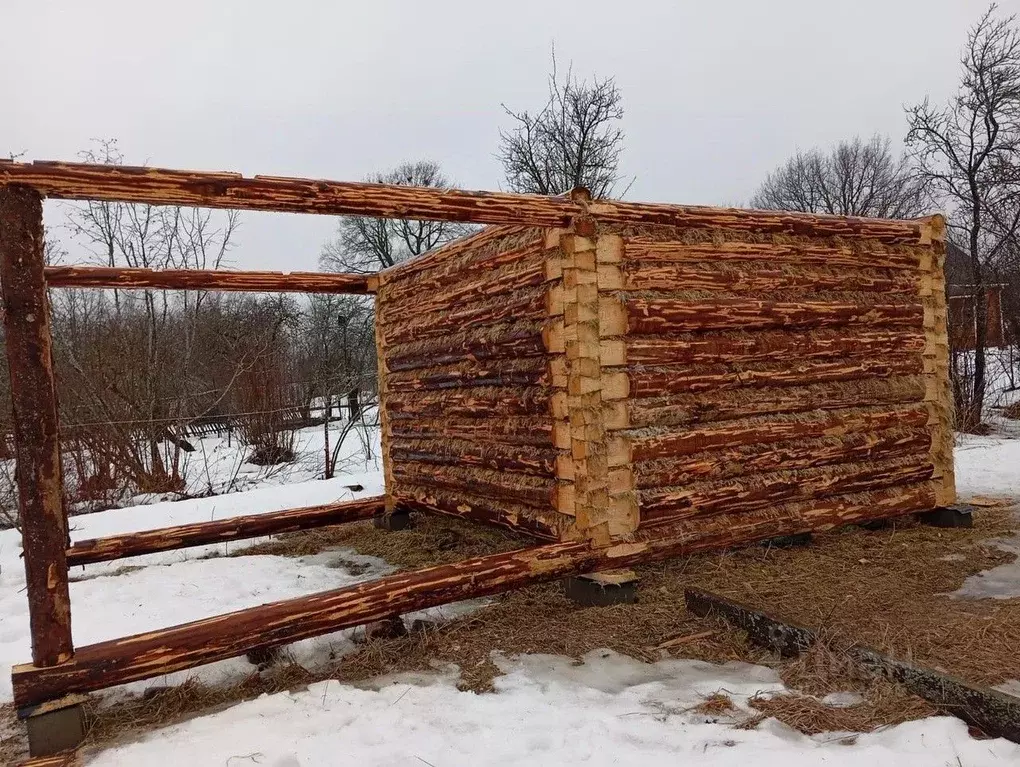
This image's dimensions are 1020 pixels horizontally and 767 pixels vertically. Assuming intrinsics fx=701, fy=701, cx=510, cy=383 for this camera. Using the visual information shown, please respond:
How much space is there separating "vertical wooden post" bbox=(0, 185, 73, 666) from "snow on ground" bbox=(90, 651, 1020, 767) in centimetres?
66

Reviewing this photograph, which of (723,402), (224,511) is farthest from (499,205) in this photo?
(224,511)

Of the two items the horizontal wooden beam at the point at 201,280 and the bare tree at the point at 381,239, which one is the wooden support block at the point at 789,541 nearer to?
the horizontal wooden beam at the point at 201,280

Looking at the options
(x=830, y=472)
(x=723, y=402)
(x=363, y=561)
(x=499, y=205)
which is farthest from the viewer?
(x=363, y=561)

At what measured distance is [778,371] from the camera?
5.86m

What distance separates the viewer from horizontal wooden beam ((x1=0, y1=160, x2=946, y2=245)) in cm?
324

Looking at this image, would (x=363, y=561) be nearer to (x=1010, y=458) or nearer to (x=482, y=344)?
(x=482, y=344)

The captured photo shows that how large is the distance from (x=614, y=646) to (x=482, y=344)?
2.66 metres

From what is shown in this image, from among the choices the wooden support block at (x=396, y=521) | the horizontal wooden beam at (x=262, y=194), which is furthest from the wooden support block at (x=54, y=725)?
the wooden support block at (x=396, y=521)

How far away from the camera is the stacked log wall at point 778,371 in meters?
5.17

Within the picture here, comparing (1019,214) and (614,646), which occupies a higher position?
(1019,214)

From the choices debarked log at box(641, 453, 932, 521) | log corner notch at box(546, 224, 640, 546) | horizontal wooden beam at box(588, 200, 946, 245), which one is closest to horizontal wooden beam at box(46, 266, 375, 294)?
log corner notch at box(546, 224, 640, 546)

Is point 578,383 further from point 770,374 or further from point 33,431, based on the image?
point 33,431

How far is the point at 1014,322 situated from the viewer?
17250 millimetres

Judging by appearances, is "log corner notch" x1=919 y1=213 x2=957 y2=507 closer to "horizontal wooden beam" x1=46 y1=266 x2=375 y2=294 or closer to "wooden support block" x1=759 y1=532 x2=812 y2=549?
"wooden support block" x1=759 y1=532 x2=812 y2=549
